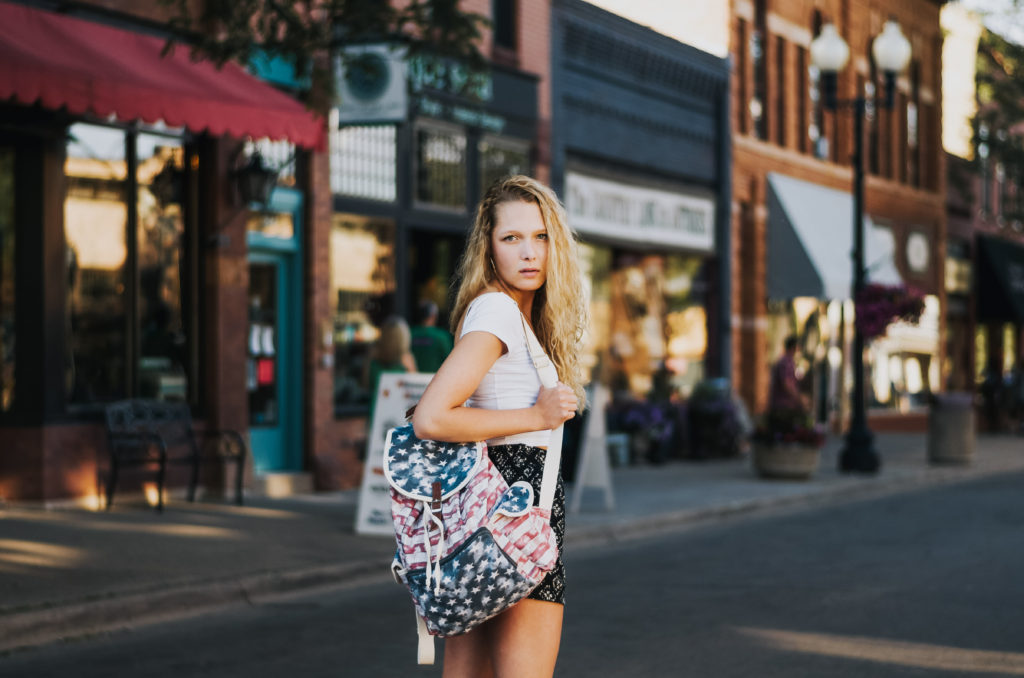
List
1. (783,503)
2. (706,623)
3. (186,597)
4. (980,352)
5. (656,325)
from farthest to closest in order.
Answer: (980,352) < (656,325) < (783,503) < (186,597) < (706,623)

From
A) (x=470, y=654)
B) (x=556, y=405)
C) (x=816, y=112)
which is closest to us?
(x=556, y=405)

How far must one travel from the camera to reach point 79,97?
10180 mm

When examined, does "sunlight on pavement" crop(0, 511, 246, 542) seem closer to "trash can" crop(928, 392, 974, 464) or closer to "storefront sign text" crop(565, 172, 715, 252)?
"storefront sign text" crop(565, 172, 715, 252)

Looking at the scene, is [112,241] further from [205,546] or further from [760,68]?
[760,68]

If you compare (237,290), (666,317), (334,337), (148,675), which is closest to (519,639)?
(148,675)

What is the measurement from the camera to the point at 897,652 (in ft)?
22.7

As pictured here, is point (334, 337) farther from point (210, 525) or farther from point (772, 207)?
point (772, 207)

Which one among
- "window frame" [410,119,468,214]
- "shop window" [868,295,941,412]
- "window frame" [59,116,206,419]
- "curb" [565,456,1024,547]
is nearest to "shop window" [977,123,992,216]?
"shop window" [868,295,941,412]

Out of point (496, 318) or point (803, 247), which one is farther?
point (803, 247)

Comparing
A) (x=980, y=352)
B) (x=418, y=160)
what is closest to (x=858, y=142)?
(x=418, y=160)

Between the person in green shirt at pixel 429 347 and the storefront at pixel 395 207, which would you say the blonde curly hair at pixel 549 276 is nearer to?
the person in green shirt at pixel 429 347

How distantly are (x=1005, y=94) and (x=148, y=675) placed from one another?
30.8 m

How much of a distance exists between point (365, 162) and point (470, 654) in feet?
41.3

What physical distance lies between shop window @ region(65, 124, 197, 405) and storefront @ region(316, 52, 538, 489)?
72.7 inches
